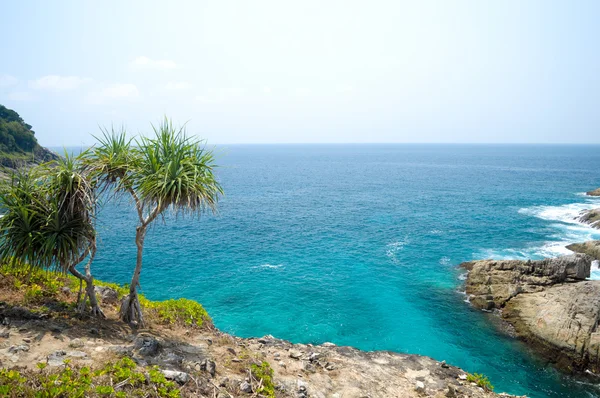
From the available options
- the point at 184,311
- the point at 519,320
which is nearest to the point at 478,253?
the point at 519,320

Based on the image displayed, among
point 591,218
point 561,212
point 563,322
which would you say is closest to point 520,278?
point 563,322

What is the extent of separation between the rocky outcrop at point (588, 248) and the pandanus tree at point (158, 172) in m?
51.3

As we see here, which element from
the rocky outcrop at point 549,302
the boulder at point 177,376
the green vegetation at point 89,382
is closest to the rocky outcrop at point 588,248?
the rocky outcrop at point 549,302

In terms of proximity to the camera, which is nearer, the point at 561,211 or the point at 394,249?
the point at 394,249

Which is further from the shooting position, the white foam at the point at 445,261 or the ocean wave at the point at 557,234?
the ocean wave at the point at 557,234

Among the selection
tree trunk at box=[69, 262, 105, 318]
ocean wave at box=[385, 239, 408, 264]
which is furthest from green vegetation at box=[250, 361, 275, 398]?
ocean wave at box=[385, 239, 408, 264]

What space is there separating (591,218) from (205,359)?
243ft

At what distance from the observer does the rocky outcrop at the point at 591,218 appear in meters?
60.0

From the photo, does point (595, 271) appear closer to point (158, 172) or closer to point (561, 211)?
point (561, 211)

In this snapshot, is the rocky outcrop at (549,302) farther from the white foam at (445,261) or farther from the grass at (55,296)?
the grass at (55,296)

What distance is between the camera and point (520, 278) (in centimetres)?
3684

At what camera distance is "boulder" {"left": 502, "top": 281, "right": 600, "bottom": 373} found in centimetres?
Answer: 2625

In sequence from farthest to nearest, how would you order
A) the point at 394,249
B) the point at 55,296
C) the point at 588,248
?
the point at 394,249
the point at 588,248
the point at 55,296

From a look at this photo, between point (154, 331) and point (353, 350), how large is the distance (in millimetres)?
12180
